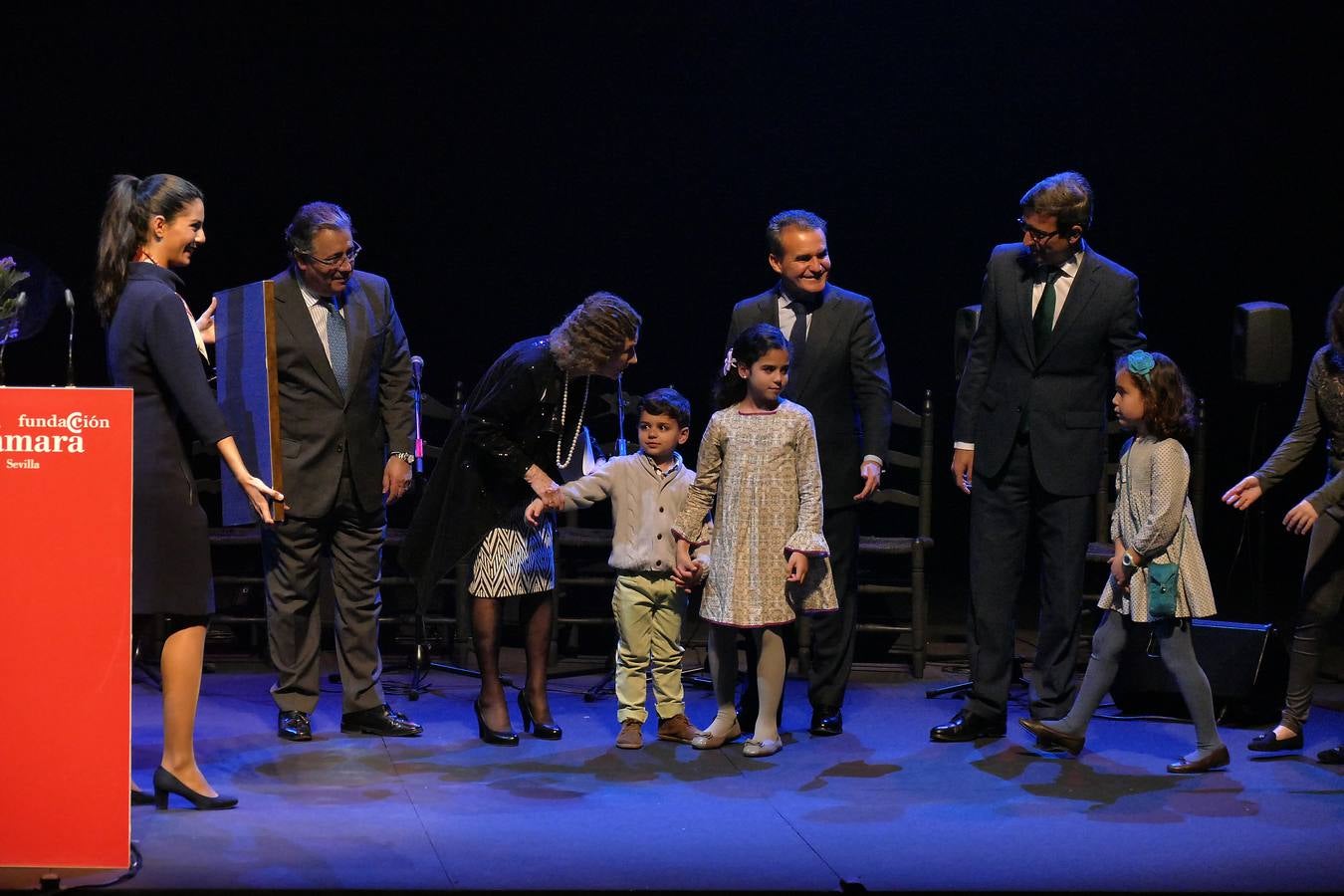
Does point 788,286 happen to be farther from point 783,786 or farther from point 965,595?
point 965,595

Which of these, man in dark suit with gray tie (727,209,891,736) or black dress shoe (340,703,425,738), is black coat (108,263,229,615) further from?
man in dark suit with gray tie (727,209,891,736)

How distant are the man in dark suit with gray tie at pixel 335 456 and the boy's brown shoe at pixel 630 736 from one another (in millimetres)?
653

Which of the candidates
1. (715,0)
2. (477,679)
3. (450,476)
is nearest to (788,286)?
(450,476)

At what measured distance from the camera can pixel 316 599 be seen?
15.5ft

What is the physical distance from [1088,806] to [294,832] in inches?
81.0

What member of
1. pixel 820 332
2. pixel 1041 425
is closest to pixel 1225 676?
pixel 1041 425

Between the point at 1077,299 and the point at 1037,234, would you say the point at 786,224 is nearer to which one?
the point at 1037,234

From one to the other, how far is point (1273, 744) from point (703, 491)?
1.90m

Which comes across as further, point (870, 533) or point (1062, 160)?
point (870, 533)

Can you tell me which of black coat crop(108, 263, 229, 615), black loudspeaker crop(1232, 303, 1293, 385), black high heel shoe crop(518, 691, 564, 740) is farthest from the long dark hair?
black coat crop(108, 263, 229, 615)

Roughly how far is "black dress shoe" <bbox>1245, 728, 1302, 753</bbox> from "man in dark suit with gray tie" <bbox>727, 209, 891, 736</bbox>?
4.15 feet

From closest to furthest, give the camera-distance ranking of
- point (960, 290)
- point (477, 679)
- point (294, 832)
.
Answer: point (294, 832) < point (477, 679) < point (960, 290)

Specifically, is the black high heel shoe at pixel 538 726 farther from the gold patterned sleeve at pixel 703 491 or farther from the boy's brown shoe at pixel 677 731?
the gold patterned sleeve at pixel 703 491

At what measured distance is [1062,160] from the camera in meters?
6.93
